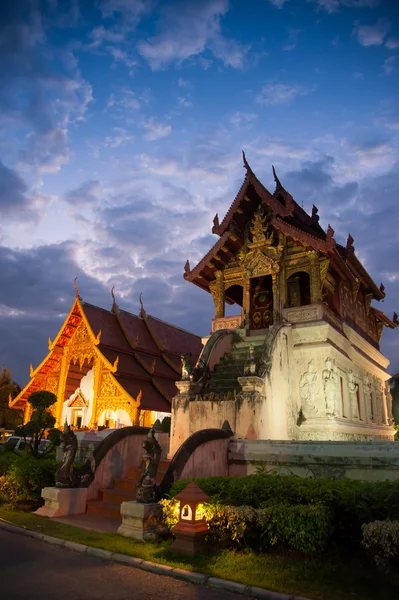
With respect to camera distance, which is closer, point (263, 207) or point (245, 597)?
point (245, 597)

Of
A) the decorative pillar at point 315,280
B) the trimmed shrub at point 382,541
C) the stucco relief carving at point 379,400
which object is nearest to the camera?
the trimmed shrub at point 382,541

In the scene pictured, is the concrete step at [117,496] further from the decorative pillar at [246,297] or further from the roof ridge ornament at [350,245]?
the roof ridge ornament at [350,245]

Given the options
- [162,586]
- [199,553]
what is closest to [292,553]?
[199,553]

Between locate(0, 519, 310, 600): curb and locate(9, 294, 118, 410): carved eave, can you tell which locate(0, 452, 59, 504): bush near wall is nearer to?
locate(0, 519, 310, 600): curb

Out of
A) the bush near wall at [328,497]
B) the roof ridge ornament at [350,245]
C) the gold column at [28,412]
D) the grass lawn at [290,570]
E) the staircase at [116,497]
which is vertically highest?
the roof ridge ornament at [350,245]

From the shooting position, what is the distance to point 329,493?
219 inches

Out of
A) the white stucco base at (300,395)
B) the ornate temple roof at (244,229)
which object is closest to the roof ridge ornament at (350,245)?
the ornate temple roof at (244,229)

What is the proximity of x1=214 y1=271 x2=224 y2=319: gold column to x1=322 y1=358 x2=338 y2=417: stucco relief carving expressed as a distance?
432cm

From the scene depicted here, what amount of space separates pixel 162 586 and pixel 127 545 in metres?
1.57

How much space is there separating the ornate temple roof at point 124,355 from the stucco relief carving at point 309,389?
713 centimetres

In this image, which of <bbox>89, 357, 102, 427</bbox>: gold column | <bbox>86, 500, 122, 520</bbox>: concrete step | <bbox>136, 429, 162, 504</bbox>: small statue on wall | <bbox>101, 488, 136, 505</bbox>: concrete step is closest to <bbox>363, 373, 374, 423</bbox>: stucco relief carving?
<bbox>89, 357, 102, 427</bbox>: gold column

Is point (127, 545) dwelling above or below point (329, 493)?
below

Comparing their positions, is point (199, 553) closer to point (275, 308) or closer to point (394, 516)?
point (394, 516)

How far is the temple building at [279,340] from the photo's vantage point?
10.8 metres
